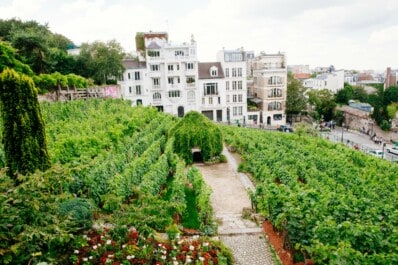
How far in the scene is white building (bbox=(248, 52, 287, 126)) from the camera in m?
49.4

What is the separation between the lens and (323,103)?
56719mm

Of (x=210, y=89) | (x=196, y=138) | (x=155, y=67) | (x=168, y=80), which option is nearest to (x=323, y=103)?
(x=210, y=89)

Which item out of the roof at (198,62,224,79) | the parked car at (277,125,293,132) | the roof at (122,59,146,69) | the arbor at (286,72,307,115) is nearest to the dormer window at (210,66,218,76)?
the roof at (198,62,224,79)

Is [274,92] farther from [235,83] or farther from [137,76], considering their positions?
[137,76]

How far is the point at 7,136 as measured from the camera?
1108 cm

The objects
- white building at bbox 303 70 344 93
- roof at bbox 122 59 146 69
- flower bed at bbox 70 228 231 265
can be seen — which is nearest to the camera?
flower bed at bbox 70 228 231 265

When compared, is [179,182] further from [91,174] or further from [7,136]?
[7,136]

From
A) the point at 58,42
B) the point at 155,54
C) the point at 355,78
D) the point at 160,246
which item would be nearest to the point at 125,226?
the point at 160,246

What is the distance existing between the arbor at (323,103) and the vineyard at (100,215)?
45.5m

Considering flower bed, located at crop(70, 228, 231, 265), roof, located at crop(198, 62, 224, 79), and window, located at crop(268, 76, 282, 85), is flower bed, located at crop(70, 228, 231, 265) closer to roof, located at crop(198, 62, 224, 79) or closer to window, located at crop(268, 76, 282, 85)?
roof, located at crop(198, 62, 224, 79)

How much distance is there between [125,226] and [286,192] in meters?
6.27

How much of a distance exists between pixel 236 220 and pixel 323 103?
49924 mm

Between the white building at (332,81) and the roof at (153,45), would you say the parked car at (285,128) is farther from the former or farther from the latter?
the white building at (332,81)

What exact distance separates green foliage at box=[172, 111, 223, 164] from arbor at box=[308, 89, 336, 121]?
39.4 metres
